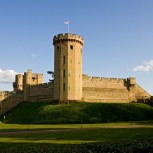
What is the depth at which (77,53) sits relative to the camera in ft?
226

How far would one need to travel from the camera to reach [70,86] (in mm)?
67312

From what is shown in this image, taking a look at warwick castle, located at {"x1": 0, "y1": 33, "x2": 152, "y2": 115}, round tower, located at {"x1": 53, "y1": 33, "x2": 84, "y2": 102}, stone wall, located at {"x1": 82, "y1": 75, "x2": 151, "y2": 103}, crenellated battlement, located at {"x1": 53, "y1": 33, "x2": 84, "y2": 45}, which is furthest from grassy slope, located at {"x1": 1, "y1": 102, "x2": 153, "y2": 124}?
→ crenellated battlement, located at {"x1": 53, "y1": 33, "x2": 84, "y2": 45}

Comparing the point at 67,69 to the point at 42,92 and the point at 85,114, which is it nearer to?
the point at 42,92

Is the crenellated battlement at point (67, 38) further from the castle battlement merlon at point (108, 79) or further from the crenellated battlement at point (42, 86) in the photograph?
the crenellated battlement at point (42, 86)

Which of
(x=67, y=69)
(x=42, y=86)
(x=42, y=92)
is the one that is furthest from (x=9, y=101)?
(x=67, y=69)

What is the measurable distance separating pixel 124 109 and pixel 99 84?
14.5 m

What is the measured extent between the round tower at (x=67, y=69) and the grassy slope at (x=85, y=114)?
346cm

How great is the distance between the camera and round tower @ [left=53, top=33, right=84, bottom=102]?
221 feet

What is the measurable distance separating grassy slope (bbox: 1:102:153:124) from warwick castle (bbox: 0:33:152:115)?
483 centimetres

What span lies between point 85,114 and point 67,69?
41.5 feet

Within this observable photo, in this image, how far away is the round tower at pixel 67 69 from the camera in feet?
221

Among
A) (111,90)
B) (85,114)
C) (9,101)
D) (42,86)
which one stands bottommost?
(85,114)

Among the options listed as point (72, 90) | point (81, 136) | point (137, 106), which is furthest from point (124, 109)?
point (81, 136)

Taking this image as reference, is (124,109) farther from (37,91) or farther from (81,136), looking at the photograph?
(81,136)
